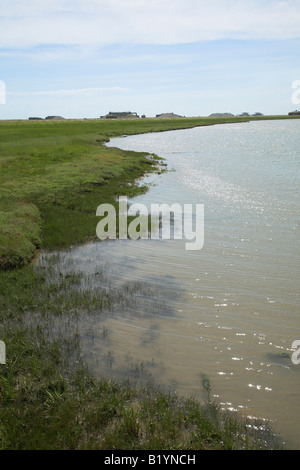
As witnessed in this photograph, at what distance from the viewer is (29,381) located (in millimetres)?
6793

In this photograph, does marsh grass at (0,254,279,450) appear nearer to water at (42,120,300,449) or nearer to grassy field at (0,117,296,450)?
grassy field at (0,117,296,450)

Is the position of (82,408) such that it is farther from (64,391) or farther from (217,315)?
(217,315)

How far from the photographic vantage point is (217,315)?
945 cm

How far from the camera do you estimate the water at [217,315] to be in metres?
6.97

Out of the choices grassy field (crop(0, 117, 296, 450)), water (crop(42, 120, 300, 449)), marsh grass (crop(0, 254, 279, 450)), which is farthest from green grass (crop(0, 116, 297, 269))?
marsh grass (crop(0, 254, 279, 450))

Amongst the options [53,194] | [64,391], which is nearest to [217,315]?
[64,391]

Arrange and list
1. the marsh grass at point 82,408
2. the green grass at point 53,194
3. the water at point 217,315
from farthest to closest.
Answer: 1. the green grass at point 53,194
2. the water at point 217,315
3. the marsh grass at point 82,408

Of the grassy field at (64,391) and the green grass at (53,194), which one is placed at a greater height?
the green grass at (53,194)

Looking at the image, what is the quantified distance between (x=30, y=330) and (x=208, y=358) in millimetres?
4114

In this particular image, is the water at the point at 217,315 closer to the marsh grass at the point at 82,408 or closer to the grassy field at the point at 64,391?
the marsh grass at the point at 82,408

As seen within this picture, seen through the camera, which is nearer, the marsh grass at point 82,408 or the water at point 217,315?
the marsh grass at point 82,408

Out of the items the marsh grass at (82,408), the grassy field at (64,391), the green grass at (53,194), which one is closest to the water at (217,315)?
the marsh grass at (82,408)
